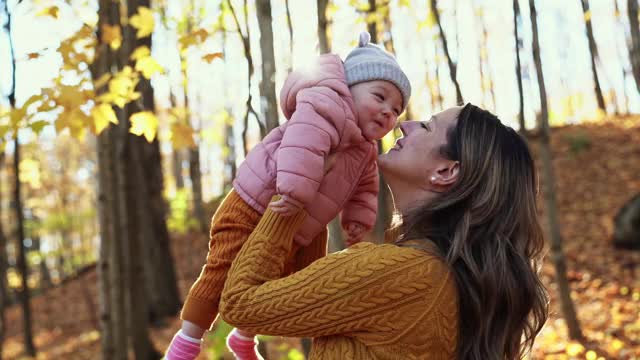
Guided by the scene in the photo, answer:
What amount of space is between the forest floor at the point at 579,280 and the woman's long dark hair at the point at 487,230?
242 cm

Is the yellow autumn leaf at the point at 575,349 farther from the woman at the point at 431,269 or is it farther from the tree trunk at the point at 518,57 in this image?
the woman at the point at 431,269

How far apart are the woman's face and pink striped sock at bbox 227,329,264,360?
82 centimetres

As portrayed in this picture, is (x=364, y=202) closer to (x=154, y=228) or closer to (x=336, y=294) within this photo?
(x=336, y=294)

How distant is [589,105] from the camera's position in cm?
3453

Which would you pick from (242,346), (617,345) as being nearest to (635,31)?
(617,345)

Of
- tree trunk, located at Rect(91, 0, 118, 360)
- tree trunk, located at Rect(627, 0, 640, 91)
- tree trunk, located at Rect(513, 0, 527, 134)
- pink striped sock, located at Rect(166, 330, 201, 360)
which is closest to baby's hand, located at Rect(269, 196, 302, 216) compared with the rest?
pink striped sock, located at Rect(166, 330, 201, 360)

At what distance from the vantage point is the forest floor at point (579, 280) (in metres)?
5.95

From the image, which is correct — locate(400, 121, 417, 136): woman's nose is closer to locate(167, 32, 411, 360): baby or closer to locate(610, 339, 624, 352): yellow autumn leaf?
locate(167, 32, 411, 360): baby

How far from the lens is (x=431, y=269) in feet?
5.72

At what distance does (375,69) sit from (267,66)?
49.9 inches

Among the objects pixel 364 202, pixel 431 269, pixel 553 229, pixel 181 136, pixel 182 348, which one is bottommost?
pixel 553 229

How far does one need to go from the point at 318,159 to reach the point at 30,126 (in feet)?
6.86

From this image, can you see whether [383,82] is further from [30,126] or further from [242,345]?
[30,126]

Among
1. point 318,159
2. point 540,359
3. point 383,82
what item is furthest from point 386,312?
point 540,359
